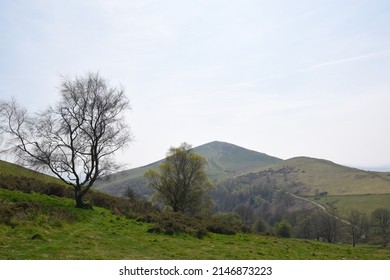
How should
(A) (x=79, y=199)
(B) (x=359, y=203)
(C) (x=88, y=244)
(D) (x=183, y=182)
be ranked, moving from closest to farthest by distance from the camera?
1. (C) (x=88, y=244)
2. (A) (x=79, y=199)
3. (D) (x=183, y=182)
4. (B) (x=359, y=203)

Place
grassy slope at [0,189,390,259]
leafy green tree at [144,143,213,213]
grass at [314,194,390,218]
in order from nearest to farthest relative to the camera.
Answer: grassy slope at [0,189,390,259], leafy green tree at [144,143,213,213], grass at [314,194,390,218]

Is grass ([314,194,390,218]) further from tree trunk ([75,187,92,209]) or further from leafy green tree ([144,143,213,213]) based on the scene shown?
tree trunk ([75,187,92,209])

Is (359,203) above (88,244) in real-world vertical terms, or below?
above

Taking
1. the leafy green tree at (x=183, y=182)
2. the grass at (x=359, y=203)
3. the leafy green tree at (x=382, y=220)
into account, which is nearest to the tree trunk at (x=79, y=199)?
the leafy green tree at (x=183, y=182)

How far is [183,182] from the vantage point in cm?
5309

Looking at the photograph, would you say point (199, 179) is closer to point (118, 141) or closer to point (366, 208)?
point (118, 141)

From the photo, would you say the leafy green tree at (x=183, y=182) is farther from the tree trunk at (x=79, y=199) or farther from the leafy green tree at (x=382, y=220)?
the leafy green tree at (x=382, y=220)

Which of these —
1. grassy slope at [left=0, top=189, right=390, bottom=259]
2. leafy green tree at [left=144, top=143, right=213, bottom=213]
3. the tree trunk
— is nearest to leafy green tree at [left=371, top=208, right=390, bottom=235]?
leafy green tree at [left=144, top=143, right=213, bottom=213]

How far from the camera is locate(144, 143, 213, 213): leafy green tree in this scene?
174 ft

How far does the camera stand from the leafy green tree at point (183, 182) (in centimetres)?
5303

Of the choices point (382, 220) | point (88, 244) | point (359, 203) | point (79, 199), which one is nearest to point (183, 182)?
point (79, 199)

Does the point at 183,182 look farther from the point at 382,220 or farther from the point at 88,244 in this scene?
the point at 382,220

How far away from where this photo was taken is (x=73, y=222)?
78.0ft
